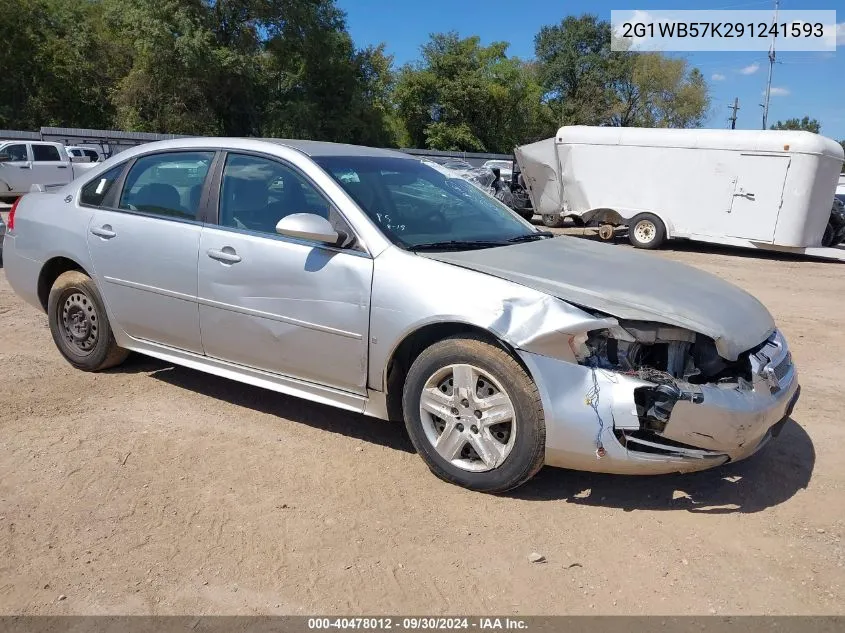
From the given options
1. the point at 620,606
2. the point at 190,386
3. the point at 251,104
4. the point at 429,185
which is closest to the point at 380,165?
the point at 429,185

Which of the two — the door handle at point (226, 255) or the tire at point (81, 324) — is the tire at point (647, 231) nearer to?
the tire at point (81, 324)

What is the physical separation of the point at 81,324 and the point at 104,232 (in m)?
0.75

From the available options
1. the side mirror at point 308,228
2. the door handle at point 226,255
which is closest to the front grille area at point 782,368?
the side mirror at point 308,228

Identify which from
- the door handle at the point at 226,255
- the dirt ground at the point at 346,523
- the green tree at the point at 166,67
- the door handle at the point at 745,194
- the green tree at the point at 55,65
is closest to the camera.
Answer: the dirt ground at the point at 346,523

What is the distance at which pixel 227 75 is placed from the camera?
3453cm

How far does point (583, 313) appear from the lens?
3201 mm

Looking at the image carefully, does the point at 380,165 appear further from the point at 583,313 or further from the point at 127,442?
the point at 127,442

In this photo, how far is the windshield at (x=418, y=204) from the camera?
396cm

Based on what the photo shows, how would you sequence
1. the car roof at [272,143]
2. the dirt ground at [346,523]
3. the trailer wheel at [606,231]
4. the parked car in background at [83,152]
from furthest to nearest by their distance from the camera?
the parked car in background at [83,152] → the trailer wheel at [606,231] → the car roof at [272,143] → the dirt ground at [346,523]

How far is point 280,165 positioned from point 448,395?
5.62ft

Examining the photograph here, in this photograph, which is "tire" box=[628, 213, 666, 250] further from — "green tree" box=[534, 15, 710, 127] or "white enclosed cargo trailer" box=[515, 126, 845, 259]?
"green tree" box=[534, 15, 710, 127]

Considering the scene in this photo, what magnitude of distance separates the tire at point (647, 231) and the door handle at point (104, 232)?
1353 cm

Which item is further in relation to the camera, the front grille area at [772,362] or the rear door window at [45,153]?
the rear door window at [45,153]

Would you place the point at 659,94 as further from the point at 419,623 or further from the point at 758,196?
the point at 419,623
